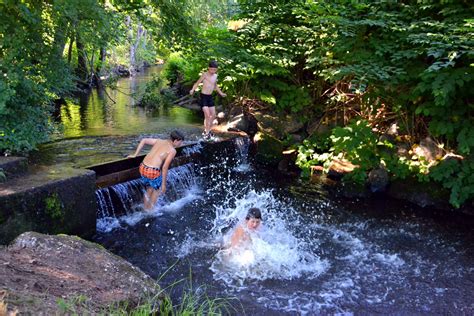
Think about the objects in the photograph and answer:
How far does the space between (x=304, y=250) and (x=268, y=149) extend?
471 cm

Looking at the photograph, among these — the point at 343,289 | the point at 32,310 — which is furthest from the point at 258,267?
the point at 32,310

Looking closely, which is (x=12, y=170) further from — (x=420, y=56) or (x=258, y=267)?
(x=420, y=56)

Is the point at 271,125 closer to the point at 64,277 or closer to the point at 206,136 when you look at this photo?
the point at 206,136

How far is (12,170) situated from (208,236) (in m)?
3.07

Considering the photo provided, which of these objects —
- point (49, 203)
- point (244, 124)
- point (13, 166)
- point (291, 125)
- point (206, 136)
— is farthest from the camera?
point (244, 124)

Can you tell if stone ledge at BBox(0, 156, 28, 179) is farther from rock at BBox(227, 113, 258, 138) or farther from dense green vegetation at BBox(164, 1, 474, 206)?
rock at BBox(227, 113, 258, 138)

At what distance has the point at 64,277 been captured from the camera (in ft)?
11.1

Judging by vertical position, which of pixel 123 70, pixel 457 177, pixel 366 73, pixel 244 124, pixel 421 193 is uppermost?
pixel 366 73

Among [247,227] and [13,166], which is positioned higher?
[13,166]

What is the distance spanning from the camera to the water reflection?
1071 centimetres

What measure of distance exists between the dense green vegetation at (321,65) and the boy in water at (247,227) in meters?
3.39

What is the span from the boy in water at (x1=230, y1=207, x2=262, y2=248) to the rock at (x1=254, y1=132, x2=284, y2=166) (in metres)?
4.83

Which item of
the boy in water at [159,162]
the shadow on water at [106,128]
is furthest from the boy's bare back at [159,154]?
the shadow on water at [106,128]

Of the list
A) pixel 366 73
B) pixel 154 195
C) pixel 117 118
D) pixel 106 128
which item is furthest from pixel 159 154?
pixel 117 118
